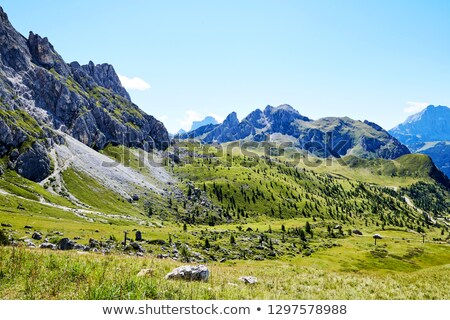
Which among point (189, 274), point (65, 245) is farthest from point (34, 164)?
point (189, 274)

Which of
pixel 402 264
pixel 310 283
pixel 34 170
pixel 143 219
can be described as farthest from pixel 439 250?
pixel 34 170

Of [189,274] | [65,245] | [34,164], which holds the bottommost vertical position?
[65,245]

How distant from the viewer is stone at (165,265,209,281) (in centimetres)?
1672

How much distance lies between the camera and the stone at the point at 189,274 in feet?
54.9

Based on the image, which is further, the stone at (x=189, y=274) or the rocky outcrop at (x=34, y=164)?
the rocky outcrop at (x=34, y=164)

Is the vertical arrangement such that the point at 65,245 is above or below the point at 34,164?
below

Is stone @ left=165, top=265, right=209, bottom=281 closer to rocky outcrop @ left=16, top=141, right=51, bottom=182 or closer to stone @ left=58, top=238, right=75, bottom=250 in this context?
stone @ left=58, top=238, right=75, bottom=250

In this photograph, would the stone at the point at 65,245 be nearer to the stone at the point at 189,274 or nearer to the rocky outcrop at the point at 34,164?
the stone at the point at 189,274

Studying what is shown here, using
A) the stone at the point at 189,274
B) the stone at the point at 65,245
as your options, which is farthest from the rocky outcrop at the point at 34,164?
the stone at the point at 189,274

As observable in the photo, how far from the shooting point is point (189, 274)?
16.9 metres

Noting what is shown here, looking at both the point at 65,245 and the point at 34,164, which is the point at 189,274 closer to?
the point at 65,245

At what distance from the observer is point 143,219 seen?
18362cm
